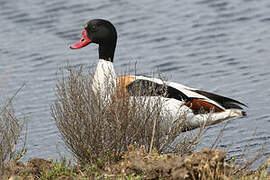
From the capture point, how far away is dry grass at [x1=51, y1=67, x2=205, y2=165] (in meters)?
6.45

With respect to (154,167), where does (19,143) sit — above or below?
below

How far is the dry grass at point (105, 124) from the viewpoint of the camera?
21.2 feet

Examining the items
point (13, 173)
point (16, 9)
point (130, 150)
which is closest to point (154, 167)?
point (130, 150)

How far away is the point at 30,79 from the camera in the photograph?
1120 centimetres

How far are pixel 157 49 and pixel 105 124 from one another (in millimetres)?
6077

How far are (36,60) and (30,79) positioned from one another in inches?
40.2

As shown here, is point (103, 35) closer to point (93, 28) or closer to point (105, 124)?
point (93, 28)

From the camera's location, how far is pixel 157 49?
40.8ft

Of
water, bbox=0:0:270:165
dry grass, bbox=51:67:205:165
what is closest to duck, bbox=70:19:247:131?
water, bbox=0:0:270:165

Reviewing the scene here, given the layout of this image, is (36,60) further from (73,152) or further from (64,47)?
(73,152)

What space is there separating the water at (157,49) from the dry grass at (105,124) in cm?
147

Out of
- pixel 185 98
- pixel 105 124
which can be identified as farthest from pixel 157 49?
pixel 105 124

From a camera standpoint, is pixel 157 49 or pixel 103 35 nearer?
pixel 103 35

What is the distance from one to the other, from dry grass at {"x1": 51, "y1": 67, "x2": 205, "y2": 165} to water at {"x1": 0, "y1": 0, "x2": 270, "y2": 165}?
147cm
